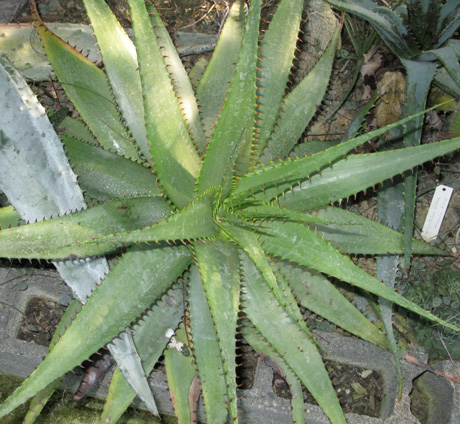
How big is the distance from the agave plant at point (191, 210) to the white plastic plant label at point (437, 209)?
452mm

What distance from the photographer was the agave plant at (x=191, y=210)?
1.16 m

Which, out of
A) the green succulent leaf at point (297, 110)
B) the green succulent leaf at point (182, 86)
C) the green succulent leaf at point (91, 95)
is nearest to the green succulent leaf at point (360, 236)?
the green succulent leaf at point (297, 110)

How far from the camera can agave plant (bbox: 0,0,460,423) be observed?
1161 mm

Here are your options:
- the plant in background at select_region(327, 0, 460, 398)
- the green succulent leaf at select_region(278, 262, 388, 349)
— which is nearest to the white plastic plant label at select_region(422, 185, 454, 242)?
the plant in background at select_region(327, 0, 460, 398)

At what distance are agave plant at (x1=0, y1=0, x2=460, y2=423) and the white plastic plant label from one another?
1.48 ft

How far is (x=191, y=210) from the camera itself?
112 cm

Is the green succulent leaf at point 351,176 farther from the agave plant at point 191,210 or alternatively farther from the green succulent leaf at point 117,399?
the green succulent leaf at point 117,399

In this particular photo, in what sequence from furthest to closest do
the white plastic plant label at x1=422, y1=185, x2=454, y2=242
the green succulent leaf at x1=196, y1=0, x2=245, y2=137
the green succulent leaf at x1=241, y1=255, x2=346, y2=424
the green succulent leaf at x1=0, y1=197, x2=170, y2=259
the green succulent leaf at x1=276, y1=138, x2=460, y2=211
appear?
the white plastic plant label at x1=422, y1=185, x2=454, y2=242 → the green succulent leaf at x1=196, y1=0, x2=245, y2=137 → the green succulent leaf at x1=241, y1=255, x2=346, y2=424 → the green succulent leaf at x1=276, y1=138, x2=460, y2=211 → the green succulent leaf at x1=0, y1=197, x2=170, y2=259

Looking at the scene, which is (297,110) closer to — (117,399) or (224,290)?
(224,290)

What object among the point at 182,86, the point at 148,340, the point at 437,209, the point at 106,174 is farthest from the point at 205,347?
the point at 437,209

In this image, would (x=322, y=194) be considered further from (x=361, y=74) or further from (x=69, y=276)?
(x=361, y=74)

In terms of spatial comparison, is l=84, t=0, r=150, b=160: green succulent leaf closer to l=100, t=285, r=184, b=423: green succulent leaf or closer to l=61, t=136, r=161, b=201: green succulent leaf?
l=61, t=136, r=161, b=201: green succulent leaf

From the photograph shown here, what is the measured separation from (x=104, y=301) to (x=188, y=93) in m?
0.78

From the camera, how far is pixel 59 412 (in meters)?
1.99
